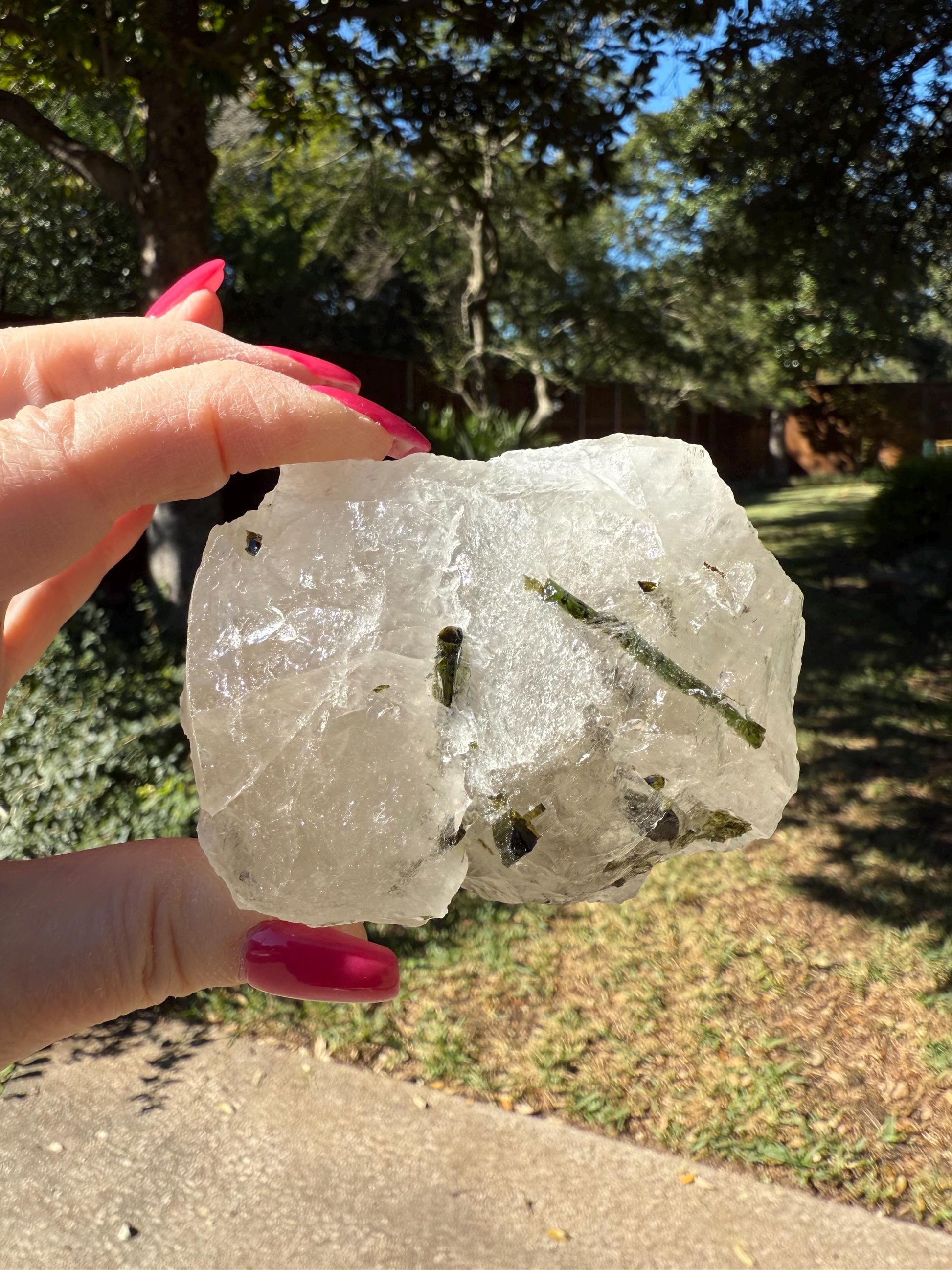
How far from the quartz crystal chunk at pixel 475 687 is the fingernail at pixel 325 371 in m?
0.33

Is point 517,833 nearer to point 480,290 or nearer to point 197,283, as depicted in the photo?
point 197,283

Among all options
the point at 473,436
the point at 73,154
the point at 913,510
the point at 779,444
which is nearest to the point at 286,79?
the point at 73,154

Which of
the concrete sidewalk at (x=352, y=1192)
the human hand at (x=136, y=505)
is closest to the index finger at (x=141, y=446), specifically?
the human hand at (x=136, y=505)

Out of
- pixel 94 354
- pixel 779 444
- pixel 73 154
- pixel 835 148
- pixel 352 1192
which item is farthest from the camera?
pixel 779 444

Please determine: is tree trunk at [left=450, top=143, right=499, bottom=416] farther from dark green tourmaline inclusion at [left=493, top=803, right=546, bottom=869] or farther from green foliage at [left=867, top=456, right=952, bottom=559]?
dark green tourmaline inclusion at [left=493, top=803, right=546, bottom=869]

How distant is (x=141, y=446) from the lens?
134 cm

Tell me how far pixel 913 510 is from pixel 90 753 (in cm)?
978

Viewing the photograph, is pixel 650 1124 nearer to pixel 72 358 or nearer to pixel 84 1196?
pixel 84 1196

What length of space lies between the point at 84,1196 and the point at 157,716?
2357 mm

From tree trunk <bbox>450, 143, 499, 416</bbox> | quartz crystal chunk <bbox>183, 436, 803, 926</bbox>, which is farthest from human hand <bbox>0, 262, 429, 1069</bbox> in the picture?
tree trunk <bbox>450, 143, 499, 416</bbox>

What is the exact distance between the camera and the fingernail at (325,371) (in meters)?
1.67

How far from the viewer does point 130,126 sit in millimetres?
8414

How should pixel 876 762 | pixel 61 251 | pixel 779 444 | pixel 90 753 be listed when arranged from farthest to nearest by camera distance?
1. pixel 779 444
2. pixel 61 251
3. pixel 876 762
4. pixel 90 753

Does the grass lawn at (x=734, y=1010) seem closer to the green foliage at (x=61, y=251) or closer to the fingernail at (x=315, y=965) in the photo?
the fingernail at (x=315, y=965)
